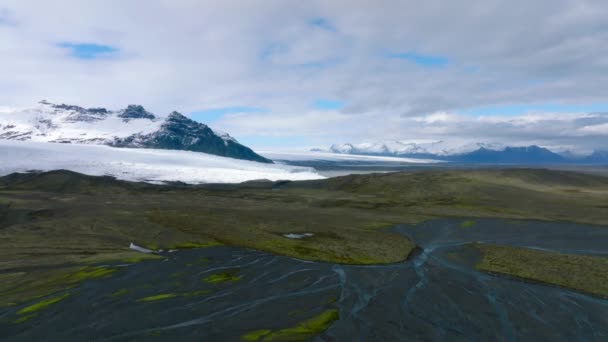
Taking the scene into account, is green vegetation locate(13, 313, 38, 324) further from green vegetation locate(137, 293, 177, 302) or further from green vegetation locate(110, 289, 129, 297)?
green vegetation locate(137, 293, 177, 302)

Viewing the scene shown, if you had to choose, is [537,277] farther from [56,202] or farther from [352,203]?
[56,202]

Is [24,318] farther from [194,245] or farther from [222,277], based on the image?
[194,245]

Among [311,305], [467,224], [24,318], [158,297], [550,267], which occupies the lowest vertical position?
[467,224]

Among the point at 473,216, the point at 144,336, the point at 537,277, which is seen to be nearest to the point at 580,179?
the point at 473,216

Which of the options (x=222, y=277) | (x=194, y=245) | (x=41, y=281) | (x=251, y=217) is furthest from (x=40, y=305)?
(x=251, y=217)

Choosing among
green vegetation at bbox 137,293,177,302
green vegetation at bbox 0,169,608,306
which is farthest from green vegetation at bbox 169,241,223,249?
green vegetation at bbox 137,293,177,302
